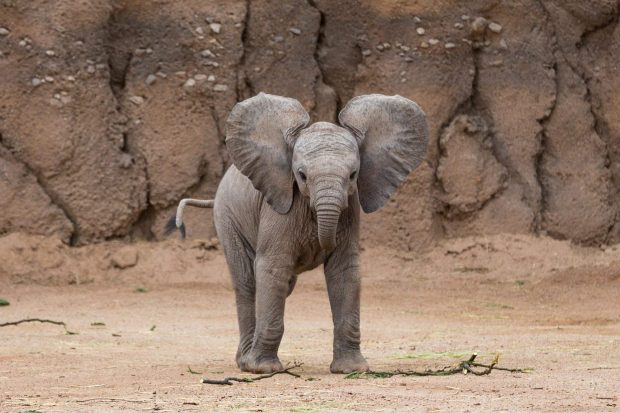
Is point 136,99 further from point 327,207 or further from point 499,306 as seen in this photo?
point 327,207

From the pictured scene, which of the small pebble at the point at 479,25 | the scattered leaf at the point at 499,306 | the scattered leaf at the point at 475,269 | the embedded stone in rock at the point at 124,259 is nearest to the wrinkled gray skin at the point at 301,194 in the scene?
the scattered leaf at the point at 499,306

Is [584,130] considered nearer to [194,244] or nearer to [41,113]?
[194,244]

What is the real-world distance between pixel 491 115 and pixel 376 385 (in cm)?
935

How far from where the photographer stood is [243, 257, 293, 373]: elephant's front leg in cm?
1005

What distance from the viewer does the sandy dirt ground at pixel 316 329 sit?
845 cm

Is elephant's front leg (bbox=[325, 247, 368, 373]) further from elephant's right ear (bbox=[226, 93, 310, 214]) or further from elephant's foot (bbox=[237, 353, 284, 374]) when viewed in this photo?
elephant's right ear (bbox=[226, 93, 310, 214])

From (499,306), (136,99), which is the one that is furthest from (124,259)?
(499,306)

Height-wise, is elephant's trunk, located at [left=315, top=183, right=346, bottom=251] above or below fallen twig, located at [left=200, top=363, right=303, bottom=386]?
above

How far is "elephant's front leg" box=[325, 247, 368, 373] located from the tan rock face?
7.66 m

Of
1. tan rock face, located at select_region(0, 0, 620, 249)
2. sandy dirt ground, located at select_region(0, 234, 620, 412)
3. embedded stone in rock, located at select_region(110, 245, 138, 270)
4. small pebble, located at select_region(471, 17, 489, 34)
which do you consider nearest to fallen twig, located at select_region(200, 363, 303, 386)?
sandy dirt ground, located at select_region(0, 234, 620, 412)

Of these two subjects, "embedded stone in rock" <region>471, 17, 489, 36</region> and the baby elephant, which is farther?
"embedded stone in rock" <region>471, 17, 489, 36</region>

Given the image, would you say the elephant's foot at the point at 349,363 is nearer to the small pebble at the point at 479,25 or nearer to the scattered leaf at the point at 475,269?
the scattered leaf at the point at 475,269

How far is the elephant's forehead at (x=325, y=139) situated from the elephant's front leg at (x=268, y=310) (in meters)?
0.90

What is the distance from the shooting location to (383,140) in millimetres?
10141
